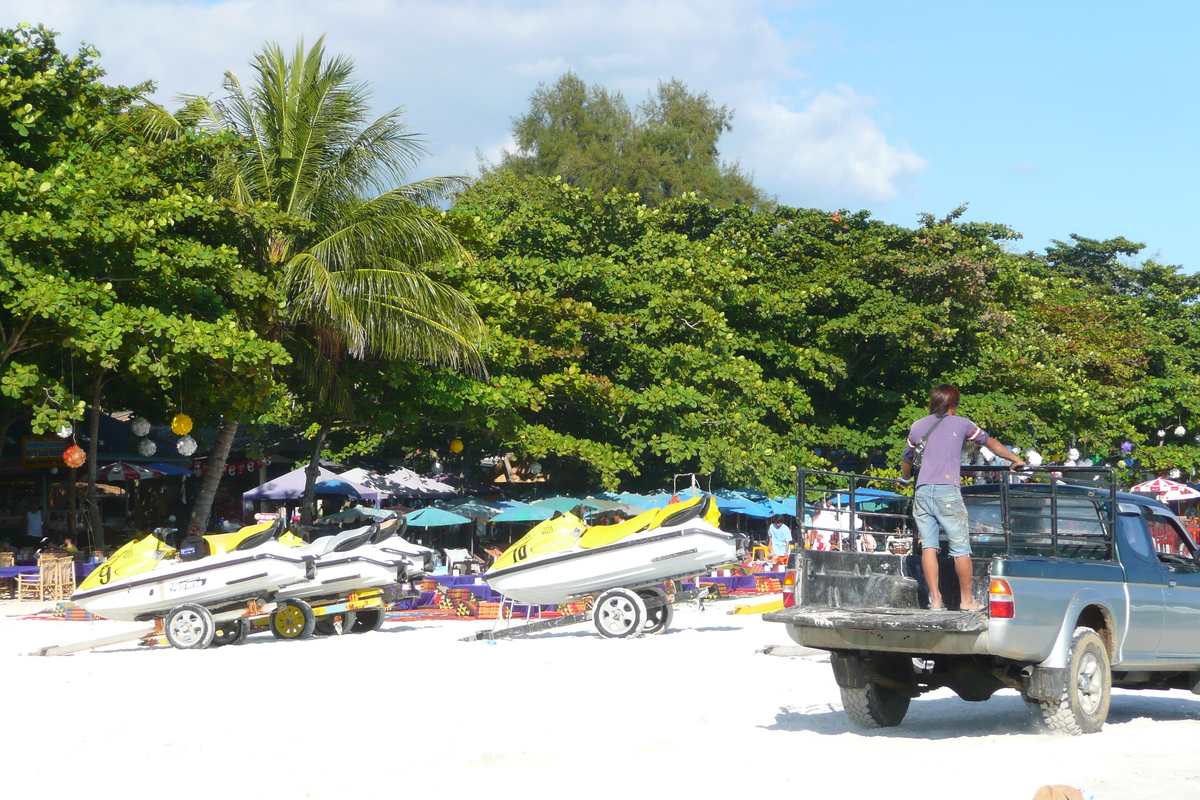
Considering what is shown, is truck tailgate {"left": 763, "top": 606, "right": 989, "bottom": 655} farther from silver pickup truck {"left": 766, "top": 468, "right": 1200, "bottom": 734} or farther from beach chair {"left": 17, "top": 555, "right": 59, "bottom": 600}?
beach chair {"left": 17, "top": 555, "right": 59, "bottom": 600}

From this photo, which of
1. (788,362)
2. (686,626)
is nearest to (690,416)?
(788,362)

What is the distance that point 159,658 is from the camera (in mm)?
13055

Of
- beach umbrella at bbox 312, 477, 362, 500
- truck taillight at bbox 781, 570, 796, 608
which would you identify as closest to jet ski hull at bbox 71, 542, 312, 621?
truck taillight at bbox 781, 570, 796, 608

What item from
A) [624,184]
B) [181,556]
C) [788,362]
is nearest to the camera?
[181,556]

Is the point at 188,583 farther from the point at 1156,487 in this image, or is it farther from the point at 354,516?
the point at 1156,487

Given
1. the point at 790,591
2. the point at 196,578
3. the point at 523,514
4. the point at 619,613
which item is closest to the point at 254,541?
the point at 196,578

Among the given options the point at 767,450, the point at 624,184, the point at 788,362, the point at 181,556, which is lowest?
the point at 181,556

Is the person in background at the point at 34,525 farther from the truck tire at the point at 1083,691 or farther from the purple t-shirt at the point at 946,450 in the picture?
the truck tire at the point at 1083,691

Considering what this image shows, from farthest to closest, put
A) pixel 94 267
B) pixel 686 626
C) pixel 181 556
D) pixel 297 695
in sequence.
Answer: pixel 94 267
pixel 686 626
pixel 181 556
pixel 297 695

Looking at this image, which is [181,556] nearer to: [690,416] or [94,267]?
[94,267]

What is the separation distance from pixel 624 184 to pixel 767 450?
923 inches

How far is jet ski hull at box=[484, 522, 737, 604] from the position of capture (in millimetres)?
14453

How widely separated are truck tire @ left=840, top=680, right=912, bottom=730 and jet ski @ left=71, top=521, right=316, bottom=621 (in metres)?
7.85

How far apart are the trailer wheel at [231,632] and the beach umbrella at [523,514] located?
375 inches
